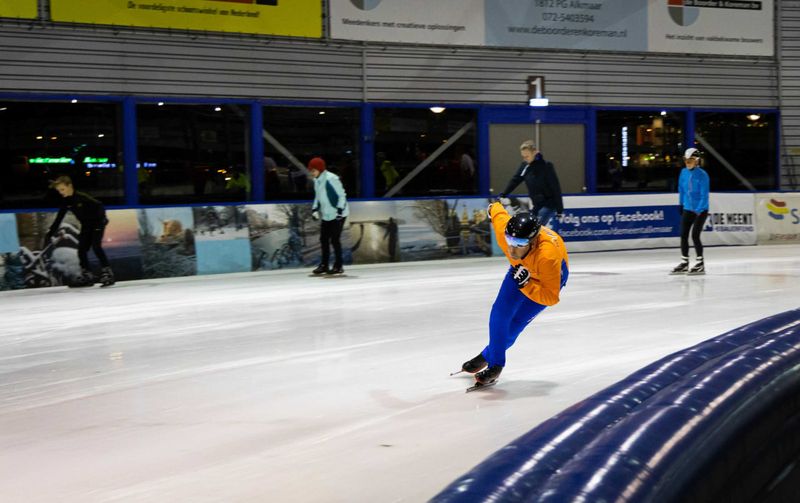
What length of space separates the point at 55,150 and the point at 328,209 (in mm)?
4982

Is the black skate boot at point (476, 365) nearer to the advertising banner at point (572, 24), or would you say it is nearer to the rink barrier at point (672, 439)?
the rink barrier at point (672, 439)

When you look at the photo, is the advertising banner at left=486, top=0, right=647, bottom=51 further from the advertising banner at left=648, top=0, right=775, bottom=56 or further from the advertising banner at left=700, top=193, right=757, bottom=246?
the advertising banner at left=700, top=193, right=757, bottom=246

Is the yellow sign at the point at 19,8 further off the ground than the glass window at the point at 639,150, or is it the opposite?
the yellow sign at the point at 19,8

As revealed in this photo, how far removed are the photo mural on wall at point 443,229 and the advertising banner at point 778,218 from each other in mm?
5441

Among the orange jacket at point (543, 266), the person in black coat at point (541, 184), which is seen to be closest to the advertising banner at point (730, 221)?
the person in black coat at point (541, 184)

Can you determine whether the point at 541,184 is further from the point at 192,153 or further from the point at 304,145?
the point at 192,153

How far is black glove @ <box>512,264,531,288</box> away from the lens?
5.68 m

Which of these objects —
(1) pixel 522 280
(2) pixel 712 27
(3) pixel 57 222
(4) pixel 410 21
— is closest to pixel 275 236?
(3) pixel 57 222

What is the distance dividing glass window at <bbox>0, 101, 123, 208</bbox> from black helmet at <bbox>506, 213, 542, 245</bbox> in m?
11.4

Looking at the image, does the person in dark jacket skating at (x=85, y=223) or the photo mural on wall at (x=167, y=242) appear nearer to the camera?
the person in dark jacket skating at (x=85, y=223)

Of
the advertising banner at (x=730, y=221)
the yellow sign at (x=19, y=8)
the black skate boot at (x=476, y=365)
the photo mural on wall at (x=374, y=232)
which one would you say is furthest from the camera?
the advertising banner at (x=730, y=221)

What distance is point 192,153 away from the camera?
1698cm

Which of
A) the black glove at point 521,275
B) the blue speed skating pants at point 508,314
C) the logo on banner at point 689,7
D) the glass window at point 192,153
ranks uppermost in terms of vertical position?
the logo on banner at point 689,7

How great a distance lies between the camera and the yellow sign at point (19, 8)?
47.2ft
